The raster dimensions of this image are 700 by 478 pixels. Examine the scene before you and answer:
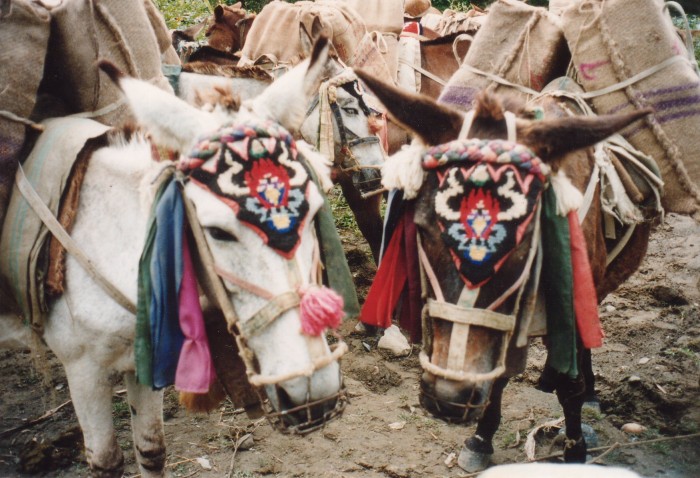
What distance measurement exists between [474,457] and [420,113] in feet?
7.60

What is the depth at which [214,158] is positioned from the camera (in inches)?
74.7

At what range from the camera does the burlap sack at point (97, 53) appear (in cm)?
272

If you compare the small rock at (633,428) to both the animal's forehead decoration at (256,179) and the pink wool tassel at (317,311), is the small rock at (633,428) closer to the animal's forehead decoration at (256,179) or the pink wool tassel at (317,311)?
the pink wool tassel at (317,311)

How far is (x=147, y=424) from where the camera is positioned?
9.04ft

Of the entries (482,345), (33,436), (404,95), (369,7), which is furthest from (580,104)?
(33,436)

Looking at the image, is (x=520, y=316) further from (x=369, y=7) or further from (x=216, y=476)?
(x=369, y=7)

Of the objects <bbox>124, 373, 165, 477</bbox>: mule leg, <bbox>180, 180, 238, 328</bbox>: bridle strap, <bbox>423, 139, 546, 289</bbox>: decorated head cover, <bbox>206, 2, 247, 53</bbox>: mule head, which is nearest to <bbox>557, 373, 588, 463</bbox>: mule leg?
<bbox>423, 139, 546, 289</bbox>: decorated head cover

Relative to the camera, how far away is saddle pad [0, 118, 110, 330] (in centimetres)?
236

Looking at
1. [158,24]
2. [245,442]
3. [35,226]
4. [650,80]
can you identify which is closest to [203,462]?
[245,442]

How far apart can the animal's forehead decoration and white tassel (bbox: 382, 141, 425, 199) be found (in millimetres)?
558

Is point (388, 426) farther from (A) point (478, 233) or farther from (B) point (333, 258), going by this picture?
(A) point (478, 233)

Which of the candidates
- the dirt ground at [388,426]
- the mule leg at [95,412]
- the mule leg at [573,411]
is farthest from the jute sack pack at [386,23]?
the mule leg at [95,412]

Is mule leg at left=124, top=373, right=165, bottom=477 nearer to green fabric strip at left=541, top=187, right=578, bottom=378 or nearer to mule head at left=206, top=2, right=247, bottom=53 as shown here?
green fabric strip at left=541, top=187, right=578, bottom=378

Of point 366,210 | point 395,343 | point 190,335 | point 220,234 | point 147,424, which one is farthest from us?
point 366,210
